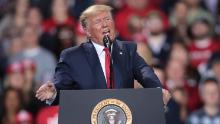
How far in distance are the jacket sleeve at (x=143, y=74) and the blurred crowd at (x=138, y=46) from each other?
313cm

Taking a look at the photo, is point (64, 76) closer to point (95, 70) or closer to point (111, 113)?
point (95, 70)

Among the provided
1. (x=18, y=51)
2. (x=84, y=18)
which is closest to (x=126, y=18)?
(x=18, y=51)

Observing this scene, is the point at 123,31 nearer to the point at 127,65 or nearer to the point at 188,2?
the point at 188,2

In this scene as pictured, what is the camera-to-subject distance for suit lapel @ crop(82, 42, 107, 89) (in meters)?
4.59

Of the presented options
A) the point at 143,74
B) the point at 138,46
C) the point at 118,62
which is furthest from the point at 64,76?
the point at 138,46

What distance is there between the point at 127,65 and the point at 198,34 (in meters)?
4.79

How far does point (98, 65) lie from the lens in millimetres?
4637

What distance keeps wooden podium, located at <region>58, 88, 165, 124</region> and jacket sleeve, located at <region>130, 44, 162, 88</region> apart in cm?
30

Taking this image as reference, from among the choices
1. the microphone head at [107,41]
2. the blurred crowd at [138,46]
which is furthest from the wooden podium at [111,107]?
the blurred crowd at [138,46]

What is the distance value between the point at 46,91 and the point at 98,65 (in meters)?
0.36

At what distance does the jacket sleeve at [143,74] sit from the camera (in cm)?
463

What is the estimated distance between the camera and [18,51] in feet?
31.8

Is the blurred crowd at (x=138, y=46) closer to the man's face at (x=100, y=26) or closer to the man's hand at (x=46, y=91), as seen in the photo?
the man's face at (x=100, y=26)

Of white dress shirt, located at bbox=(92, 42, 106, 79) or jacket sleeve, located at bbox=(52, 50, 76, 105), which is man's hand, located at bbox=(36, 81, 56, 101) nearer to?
jacket sleeve, located at bbox=(52, 50, 76, 105)
